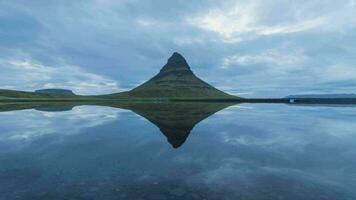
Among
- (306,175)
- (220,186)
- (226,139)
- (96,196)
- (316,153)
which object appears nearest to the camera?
(96,196)

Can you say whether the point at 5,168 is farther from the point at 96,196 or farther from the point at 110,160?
the point at 96,196

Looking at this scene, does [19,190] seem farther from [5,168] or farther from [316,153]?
[316,153]

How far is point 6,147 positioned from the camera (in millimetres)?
26562

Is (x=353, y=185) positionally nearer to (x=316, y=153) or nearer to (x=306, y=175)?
(x=306, y=175)

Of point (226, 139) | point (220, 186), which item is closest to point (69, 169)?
point (220, 186)

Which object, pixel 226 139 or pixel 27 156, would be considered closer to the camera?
pixel 27 156

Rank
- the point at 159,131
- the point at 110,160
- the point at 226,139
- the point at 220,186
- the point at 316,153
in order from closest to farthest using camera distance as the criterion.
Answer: the point at 220,186 < the point at 110,160 < the point at 316,153 < the point at 226,139 < the point at 159,131

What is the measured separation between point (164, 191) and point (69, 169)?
7.38 m

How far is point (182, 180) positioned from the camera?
1691cm

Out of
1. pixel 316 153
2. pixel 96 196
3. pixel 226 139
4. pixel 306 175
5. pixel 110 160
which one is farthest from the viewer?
pixel 226 139

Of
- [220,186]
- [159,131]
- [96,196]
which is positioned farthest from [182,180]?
[159,131]

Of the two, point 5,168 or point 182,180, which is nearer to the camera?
point 182,180

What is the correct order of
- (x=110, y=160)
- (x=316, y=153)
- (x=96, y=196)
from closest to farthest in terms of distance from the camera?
1. (x=96, y=196)
2. (x=110, y=160)
3. (x=316, y=153)

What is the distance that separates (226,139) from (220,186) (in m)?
17.5
